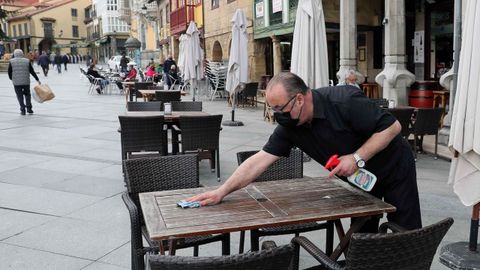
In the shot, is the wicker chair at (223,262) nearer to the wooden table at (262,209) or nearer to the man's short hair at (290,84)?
the wooden table at (262,209)

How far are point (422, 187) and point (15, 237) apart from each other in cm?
471

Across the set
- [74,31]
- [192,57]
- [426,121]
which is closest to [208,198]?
[426,121]

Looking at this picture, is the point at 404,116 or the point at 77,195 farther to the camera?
the point at 404,116

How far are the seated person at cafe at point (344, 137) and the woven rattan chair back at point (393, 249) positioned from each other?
1.92 ft

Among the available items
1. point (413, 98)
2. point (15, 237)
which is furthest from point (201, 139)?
point (413, 98)

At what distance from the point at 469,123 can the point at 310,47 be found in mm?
4726

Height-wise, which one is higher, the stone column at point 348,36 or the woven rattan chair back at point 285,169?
the stone column at point 348,36

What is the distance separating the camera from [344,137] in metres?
2.87

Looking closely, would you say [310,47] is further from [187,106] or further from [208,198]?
[208,198]

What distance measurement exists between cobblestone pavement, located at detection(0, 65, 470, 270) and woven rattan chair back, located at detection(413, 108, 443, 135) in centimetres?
49

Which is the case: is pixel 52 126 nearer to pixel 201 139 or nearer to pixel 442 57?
pixel 201 139

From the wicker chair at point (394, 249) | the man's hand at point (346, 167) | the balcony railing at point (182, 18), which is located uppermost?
the balcony railing at point (182, 18)

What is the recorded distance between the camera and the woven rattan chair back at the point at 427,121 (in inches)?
314

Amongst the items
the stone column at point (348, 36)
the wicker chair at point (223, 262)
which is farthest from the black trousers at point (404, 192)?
the stone column at point (348, 36)
